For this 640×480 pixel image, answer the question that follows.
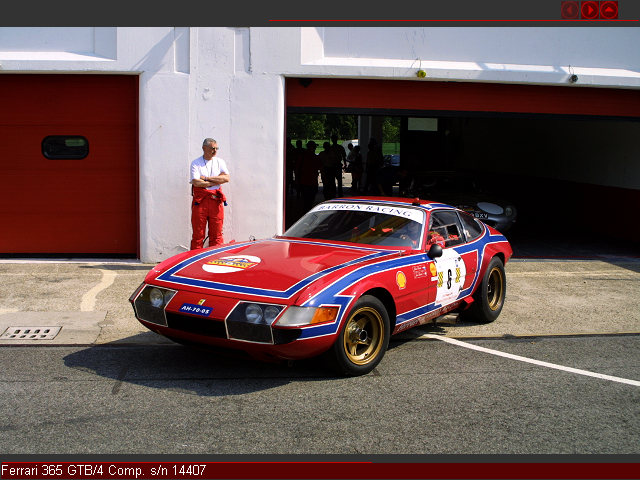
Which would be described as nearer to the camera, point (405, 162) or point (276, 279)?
point (276, 279)

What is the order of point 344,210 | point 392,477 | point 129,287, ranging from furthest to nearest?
1. point 129,287
2. point 344,210
3. point 392,477

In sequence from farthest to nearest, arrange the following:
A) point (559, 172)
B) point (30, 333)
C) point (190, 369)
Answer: point (559, 172), point (30, 333), point (190, 369)

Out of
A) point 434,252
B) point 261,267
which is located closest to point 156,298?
point 261,267

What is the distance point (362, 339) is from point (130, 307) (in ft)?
10.9

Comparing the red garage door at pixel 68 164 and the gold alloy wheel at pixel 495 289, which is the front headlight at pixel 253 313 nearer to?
the gold alloy wheel at pixel 495 289

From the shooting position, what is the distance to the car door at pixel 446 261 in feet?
21.2

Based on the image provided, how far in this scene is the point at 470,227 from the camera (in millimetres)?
7582

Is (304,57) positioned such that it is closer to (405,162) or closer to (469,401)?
(469,401)

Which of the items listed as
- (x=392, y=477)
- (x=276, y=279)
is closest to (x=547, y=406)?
(x=392, y=477)

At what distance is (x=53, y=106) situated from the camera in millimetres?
10523

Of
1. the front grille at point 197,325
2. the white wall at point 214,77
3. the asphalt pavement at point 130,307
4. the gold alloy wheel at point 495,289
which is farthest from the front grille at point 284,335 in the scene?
the white wall at point 214,77

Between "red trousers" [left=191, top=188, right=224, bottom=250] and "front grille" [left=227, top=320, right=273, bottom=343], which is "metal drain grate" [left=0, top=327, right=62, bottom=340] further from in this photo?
"red trousers" [left=191, top=188, right=224, bottom=250]

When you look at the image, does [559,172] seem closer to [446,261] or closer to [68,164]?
[68,164]
